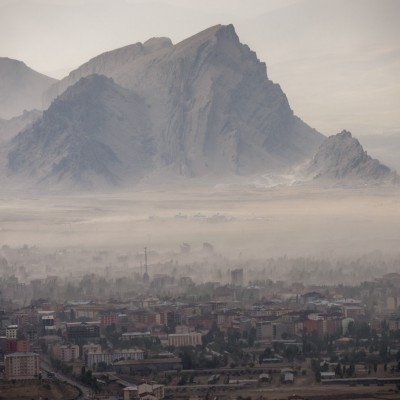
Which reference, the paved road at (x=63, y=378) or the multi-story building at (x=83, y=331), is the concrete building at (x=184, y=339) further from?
the paved road at (x=63, y=378)

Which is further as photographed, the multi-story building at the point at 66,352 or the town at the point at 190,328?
the multi-story building at the point at 66,352

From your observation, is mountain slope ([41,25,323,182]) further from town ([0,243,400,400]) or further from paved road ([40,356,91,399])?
paved road ([40,356,91,399])

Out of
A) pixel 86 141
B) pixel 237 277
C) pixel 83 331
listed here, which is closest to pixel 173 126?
pixel 86 141

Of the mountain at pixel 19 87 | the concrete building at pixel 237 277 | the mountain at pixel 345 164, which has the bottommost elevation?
the concrete building at pixel 237 277

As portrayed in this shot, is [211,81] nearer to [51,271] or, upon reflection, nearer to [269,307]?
[51,271]

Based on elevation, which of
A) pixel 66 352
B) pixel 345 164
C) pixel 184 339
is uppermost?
pixel 345 164

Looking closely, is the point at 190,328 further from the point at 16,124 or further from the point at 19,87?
the point at 19,87

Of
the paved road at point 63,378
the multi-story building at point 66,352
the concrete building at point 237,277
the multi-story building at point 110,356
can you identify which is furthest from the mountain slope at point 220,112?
the paved road at point 63,378
